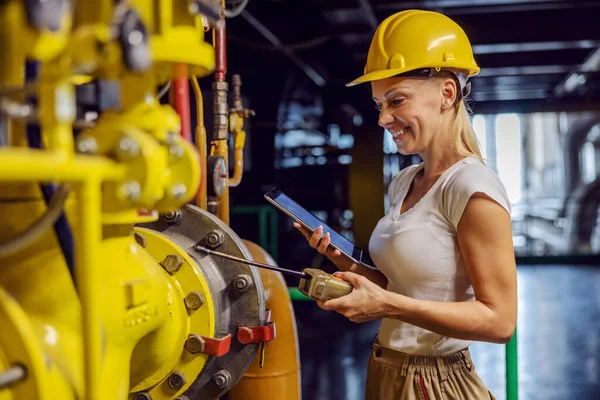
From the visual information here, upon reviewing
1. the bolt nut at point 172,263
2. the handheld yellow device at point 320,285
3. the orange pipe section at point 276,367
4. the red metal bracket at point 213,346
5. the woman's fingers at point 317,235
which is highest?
the woman's fingers at point 317,235

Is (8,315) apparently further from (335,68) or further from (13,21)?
(335,68)

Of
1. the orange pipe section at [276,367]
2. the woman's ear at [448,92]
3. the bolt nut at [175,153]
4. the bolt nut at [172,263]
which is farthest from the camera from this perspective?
the orange pipe section at [276,367]

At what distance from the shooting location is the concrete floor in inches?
139

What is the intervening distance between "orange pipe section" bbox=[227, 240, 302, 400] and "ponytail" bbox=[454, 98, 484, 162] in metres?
0.61

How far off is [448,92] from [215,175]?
1.68 feet

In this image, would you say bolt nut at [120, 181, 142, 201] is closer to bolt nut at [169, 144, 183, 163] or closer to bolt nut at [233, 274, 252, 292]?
bolt nut at [169, 144, 183, 163]

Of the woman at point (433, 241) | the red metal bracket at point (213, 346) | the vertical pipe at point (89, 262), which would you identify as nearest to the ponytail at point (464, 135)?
the woman at point (433, 241)

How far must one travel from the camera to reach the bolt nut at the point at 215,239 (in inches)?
44.7

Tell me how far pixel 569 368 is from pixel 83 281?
3.92 m

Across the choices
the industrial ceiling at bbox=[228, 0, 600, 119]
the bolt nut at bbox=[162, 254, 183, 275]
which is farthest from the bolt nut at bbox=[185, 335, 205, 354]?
the industrial ceiling at bbox=[228, 0, 600, 119]

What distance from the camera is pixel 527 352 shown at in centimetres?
427

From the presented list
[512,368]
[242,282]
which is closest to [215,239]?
[242,282]

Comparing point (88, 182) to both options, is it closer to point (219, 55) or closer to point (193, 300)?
point (193, 300)

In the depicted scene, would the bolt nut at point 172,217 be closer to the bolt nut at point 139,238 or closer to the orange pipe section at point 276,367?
the bolt nut at point 139,238
